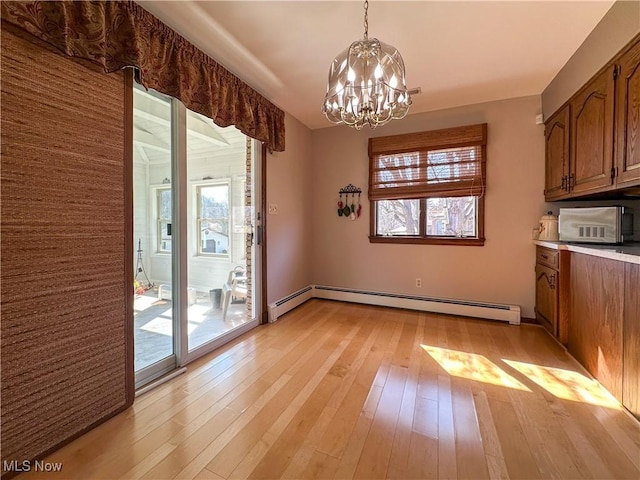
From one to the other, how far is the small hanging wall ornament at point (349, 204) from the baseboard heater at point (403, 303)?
106 centimetres

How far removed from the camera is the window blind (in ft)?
10.0

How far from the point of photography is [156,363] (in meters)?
1.93

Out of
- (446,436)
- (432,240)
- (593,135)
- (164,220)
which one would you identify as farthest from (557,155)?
(164,220)

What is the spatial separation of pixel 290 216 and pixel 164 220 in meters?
1.66

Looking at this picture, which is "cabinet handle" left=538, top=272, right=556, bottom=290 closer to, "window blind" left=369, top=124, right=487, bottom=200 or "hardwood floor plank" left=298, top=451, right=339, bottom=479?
"window blind" left=369, top=124, right=487, bottom=200

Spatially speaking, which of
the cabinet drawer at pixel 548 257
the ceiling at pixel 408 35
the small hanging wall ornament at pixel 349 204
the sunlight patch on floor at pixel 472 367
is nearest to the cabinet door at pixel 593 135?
the ceiling at pixel 408 35

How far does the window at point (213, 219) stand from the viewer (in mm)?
2367

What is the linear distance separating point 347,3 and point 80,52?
1500 mm

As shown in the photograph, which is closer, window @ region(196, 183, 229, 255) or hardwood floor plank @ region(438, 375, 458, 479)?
hardwood floor plank @ region(438, 375, 458, 479)

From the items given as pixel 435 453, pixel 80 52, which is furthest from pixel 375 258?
pixel 80 52

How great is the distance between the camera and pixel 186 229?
6.89 feet

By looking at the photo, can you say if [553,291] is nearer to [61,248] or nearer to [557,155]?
[557,155]

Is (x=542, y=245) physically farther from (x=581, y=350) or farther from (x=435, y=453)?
(x=435, y=453)

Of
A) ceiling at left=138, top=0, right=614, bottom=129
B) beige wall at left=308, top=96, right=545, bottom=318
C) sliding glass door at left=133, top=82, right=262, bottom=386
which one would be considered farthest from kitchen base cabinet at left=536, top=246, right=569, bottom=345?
Result: sliding glass door at left=133, top=82, right=262, bottom=386
